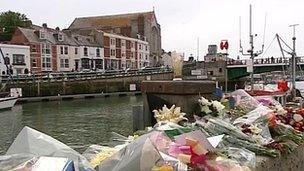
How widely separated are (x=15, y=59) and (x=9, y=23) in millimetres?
17600

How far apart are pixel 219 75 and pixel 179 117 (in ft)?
234

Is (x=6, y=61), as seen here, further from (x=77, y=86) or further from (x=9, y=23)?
(x=9, y=23)

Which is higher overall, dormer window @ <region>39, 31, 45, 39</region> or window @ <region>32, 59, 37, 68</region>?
dormer window @ <region>39, 31, 45, 39</region>

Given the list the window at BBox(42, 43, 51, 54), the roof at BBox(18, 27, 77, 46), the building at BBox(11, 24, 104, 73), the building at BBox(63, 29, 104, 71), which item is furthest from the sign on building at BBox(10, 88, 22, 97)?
the building at BBox(63, 29, 104, 71)

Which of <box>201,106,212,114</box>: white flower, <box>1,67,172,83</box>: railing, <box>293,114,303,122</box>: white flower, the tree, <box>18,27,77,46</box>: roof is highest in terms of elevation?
the tree

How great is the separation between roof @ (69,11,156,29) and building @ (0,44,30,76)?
140 feet

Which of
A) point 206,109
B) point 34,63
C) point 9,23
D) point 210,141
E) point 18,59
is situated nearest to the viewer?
point 210,141

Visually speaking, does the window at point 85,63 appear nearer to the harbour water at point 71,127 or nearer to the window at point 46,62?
the window at point 46,62

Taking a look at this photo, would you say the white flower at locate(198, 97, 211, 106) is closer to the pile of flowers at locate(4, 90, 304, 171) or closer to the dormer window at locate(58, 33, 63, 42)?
the pile of flowers at locate(4, 90, 304, 171)

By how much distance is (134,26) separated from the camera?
103 metres

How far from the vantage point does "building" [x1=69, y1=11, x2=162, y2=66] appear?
102 m

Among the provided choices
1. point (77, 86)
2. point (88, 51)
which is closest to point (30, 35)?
point (88, 51)

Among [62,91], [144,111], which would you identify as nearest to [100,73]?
[62,91]

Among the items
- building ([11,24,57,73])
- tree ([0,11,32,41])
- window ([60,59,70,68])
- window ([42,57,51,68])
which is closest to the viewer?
building ([11,24,57,73])
